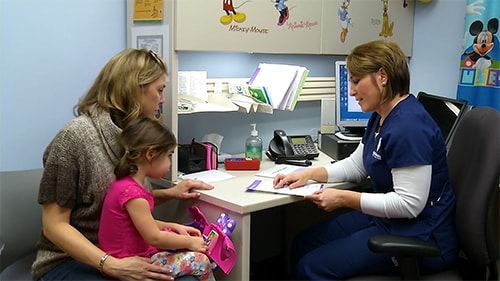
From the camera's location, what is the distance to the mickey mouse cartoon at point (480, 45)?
2.52m

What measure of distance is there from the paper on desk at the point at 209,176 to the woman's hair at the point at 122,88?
44 centimetres

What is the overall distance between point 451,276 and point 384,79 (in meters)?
0.68

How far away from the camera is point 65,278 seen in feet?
4.92

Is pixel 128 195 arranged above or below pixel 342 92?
below

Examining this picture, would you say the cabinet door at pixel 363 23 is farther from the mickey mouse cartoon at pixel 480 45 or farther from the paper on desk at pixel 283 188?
the paper on desk at pixel 283 188

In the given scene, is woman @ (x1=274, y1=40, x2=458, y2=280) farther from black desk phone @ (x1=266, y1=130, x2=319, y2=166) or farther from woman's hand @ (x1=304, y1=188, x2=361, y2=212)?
black desk phone @ (x1=266, y1=130, x2=319, y2=166)

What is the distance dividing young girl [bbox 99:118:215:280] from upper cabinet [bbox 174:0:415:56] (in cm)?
48

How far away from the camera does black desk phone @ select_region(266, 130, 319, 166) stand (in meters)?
2.26

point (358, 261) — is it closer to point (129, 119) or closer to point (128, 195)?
point (128, 195)

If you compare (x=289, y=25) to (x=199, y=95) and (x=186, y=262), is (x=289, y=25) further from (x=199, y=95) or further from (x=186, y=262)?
(x=186, y=262)

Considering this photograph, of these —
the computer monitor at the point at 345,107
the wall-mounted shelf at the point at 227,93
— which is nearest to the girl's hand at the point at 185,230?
the wall-mounted shelf at the point at 227,93

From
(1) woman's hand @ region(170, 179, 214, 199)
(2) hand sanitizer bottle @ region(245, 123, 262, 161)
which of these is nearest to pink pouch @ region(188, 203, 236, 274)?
(1) woman's hand @ region(170, 179, 214, 199)

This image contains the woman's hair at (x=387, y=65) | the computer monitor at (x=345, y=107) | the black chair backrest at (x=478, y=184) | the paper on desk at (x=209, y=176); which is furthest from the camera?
the computer monitor at (x=345, y=107)

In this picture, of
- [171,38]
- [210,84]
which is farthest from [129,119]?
[210,84]
